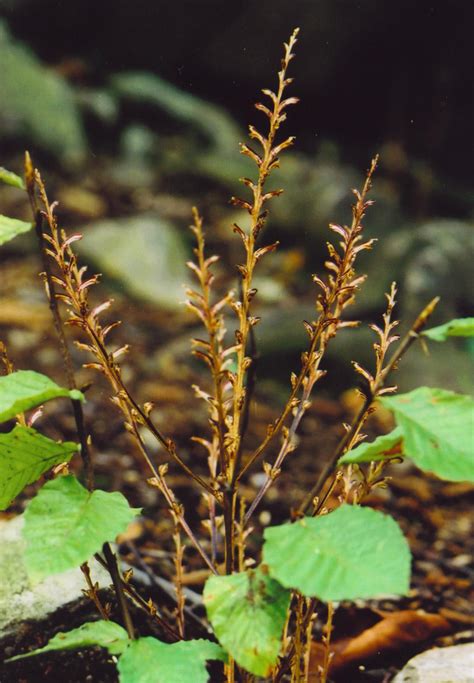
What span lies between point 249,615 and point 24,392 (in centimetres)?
37

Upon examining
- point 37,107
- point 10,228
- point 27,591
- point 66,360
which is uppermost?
point 37,107

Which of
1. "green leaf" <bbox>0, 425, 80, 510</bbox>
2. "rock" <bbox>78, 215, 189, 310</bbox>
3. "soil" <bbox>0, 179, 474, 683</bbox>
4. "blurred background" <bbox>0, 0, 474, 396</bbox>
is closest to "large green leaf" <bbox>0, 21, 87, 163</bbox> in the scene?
"blurred background" <bbox>0, 0, 474, 396</bbox>

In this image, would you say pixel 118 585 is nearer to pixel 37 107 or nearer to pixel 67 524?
pixel 67 524

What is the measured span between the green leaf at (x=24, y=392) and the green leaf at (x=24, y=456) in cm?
6

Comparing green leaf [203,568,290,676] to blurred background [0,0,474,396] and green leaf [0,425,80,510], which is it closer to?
green leaf [0,425,80,510]

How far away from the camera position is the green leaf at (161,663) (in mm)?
809

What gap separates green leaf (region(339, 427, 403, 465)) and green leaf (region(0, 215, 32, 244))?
0.46m

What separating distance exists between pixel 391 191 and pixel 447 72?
1209 millimetres

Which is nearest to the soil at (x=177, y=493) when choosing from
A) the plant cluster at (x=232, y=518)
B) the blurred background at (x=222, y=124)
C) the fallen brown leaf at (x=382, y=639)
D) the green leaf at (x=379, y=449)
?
the fallen brown leaf at (x=382, y=639)

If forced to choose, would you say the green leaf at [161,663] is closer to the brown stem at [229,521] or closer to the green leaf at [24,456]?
the brown stem at [229,521]

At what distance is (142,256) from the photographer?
4582 millimetres

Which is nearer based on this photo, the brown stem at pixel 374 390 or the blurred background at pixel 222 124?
the brown stem at pixel 374 390

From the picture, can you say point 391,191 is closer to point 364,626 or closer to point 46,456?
point 364,626

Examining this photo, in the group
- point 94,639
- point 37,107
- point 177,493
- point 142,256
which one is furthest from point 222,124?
point 94,639
